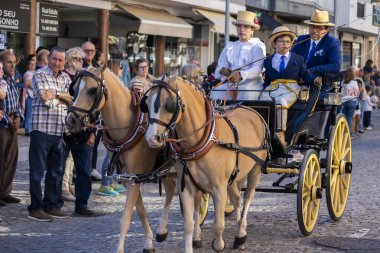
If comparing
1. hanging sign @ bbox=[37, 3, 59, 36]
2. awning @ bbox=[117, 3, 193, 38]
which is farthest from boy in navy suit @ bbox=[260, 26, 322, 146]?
awning @ bbox=[117, 3, 193, 38]

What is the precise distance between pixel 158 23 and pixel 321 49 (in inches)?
537

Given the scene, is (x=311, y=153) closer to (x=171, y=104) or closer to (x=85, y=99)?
(x=171, y=104)

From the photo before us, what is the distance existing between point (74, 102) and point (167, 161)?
3.24 feet

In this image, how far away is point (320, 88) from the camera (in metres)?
8.80

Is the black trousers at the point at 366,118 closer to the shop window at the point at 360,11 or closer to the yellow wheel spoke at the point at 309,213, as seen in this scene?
the yellow wheel spoke at the point at 309,213

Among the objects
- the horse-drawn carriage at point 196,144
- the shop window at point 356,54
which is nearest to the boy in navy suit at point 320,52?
the horse-drawn carriage at point 196,144

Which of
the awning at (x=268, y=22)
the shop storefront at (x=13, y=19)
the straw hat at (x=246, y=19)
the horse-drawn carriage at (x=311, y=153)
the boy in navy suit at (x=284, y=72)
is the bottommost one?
the horse-drawn carriage at (x=311, y=153)

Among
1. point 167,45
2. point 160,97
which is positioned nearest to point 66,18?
point 167,45

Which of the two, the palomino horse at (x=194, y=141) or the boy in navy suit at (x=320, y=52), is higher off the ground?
the boy in navy suit at (x=320, y=52)

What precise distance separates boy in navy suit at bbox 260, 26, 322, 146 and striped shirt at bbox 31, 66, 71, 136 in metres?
2.29

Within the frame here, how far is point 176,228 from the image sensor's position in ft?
27.8

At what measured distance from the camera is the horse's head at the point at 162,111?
6223 millimetres

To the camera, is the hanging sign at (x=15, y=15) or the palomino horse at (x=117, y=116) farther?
the hanging sign at (x=15, y=15)

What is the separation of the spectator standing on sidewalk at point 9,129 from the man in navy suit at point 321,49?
351cm
